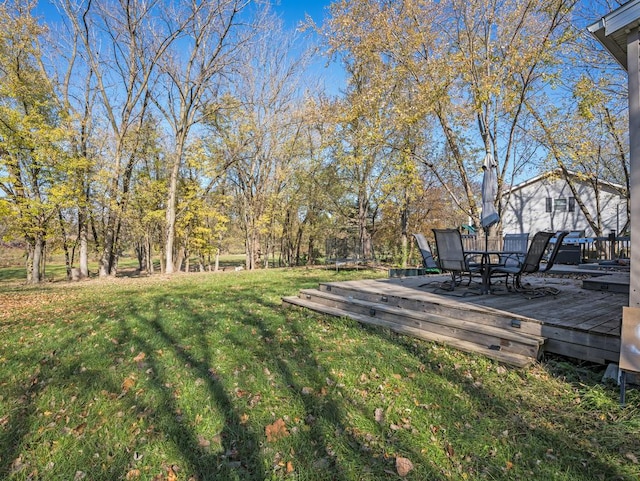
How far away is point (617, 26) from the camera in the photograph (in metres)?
2.80

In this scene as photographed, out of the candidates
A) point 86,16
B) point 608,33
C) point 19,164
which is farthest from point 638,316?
point 86,16

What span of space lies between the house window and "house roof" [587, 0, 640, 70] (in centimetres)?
2152

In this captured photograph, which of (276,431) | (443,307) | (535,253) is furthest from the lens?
(535,253)

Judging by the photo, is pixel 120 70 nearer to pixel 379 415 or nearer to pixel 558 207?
pixel 379 415

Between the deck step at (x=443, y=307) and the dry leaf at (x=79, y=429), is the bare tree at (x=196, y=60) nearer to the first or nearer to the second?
the deck step at (x=443, y=307)

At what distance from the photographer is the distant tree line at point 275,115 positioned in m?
9.90

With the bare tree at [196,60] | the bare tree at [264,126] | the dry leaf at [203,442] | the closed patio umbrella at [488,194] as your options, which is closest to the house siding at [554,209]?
the bare tree at [264,126]

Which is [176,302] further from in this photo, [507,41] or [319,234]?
[319,234]

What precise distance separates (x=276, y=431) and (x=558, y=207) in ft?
80.1

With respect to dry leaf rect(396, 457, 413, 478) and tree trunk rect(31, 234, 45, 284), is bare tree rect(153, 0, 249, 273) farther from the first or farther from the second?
dry leaf rect(396, 457, 413, 478)

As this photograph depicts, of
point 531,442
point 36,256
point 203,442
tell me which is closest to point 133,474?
point 203,442

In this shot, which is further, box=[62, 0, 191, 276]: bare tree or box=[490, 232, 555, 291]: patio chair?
box=[62, 0, 191, 276]: bare tree

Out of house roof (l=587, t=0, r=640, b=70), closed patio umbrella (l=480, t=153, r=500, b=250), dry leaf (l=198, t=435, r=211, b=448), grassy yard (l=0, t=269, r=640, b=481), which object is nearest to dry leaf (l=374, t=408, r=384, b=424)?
grassy yard (l=0, t=269, r=640, b=481)

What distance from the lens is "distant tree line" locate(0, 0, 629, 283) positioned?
990cm
